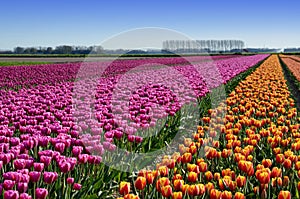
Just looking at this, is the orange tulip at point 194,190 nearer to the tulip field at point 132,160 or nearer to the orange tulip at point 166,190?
the tulip field at point 132,160

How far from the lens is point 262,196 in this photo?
276 centimetres

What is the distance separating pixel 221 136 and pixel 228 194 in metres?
2.40

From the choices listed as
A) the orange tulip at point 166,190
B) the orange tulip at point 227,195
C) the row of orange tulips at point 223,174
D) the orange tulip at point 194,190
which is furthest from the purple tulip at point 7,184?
the orange tulip at point 227,195

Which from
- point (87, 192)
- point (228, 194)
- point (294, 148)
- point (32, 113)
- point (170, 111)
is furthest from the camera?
point (170, 111)

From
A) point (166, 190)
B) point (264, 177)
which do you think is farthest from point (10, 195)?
point (264, 177)

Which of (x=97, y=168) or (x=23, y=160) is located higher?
(x=23, y=160)

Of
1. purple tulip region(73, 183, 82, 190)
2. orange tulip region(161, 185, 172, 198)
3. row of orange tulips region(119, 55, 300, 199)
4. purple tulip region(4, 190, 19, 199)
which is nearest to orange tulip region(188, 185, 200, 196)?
row of orange tulips region(119, 55, 300, 199)

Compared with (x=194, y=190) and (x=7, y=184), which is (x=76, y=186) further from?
(x=194, y=190)

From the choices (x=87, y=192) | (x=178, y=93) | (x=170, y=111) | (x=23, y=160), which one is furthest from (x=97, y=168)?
(x=178, y=93)

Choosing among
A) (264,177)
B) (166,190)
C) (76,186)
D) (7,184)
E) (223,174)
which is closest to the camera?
(7,184)

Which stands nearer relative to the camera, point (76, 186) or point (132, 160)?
point (76, 186)

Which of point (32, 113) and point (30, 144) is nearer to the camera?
point (30, 144)

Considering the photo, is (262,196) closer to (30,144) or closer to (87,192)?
(87,192)

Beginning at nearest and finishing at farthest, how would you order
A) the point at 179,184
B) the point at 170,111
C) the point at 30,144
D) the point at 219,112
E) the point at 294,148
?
1. the point at 179,184
2. the point at 30,144
3. the point at 294,148
4. the point at 170,111
5. the point at 219,112
